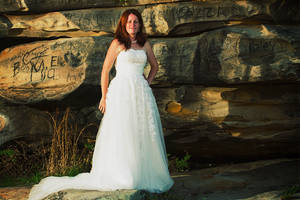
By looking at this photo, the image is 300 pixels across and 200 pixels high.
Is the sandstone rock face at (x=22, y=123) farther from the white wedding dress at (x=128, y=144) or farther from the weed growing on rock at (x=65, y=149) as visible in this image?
the white wedding dress at (x=128, y=144)

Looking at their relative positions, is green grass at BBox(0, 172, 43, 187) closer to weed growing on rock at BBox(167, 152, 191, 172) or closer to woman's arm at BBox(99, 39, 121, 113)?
woman's arm at BBox(99, 39, 121, 113)

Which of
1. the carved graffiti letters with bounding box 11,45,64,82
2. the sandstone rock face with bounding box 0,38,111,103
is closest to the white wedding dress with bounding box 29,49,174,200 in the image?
the sandstone rock face with bounding box 0,38,111,103

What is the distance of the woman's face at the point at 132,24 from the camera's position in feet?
17.0

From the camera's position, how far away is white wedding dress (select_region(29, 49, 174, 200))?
491 centimetres

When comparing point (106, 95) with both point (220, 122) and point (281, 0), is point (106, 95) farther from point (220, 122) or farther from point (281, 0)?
point (281, 0)

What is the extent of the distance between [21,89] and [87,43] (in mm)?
1585

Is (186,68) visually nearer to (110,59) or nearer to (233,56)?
(233,56)

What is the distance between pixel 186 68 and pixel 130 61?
5.15 feet

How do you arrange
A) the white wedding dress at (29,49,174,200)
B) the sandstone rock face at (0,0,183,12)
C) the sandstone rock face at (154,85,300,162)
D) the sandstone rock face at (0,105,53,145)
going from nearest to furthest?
1. the white wedding dress at (29,49,174,200)
2. the sandstone rock face at (154,85,300,162)
3. the sandstone rock face at (0,0,183,12)
4. the sandstone rock face at (0,105,53,145)

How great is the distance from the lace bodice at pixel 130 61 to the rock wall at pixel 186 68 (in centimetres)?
129

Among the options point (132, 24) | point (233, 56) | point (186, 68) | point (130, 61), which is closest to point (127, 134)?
point (130, 61)

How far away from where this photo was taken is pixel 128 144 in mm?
4965

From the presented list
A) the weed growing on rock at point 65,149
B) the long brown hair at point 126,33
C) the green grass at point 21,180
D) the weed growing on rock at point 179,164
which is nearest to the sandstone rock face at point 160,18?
the long brown hair at point 126,33

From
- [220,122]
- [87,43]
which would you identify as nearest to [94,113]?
[87,43]
